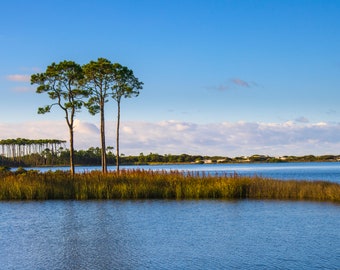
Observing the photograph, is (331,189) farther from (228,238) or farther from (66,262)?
(66,262)

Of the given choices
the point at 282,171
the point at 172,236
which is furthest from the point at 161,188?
the point at 282,171

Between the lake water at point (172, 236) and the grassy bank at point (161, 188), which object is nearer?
the lake water at point (172, 236)

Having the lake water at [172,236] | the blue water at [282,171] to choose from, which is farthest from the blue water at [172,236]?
the blue water at [282,171]

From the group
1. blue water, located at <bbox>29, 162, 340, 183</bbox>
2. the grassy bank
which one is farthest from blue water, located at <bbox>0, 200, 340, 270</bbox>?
blue water, located at <bbox>29, 162, 340, 183</bbox>

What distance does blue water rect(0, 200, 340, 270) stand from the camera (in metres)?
13.0

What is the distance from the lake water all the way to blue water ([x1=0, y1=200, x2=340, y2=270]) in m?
0.03

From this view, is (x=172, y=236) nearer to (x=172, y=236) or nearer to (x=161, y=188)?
(x=172, y=236)

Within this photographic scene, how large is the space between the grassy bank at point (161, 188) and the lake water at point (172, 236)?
3.18 metres

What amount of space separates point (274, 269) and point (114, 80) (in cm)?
3442

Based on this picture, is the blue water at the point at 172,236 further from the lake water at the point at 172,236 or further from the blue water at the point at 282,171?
the blue water at the point at 282,171

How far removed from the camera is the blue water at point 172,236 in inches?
512

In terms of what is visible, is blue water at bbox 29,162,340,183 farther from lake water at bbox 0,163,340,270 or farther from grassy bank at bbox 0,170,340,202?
lake water at bbox 0,163,340,270

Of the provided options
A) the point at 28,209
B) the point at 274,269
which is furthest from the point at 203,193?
the point at 274,269

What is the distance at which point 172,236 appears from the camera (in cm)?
1648
